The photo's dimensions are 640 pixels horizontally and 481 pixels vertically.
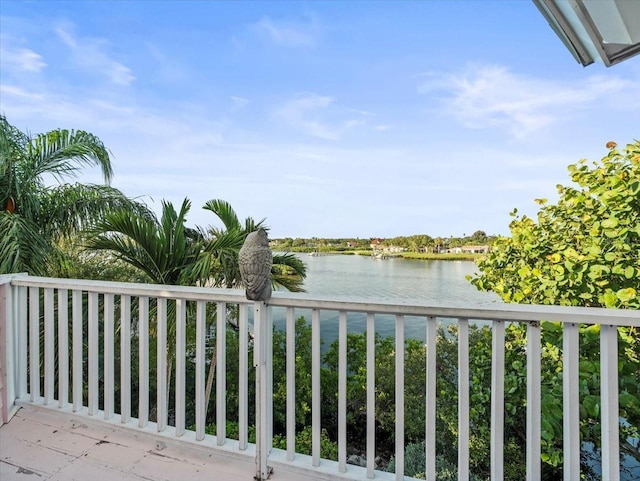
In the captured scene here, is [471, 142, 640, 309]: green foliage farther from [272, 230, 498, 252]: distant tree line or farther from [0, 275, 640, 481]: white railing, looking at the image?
[0, 275, 640, 481]: white railing

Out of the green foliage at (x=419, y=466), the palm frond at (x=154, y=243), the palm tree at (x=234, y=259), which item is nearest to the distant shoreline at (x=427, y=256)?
the palm tree at (x=234, y=259)

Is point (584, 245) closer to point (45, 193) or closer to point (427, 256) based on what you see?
point (427, 256)

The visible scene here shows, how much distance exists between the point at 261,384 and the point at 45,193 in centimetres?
558

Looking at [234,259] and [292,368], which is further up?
[234,259]

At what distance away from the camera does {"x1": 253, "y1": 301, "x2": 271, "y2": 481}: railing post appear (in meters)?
1.60

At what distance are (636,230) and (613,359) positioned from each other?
126cm

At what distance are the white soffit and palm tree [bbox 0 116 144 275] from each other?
541 centimetres

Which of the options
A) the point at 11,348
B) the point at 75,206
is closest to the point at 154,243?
the point at 11,348

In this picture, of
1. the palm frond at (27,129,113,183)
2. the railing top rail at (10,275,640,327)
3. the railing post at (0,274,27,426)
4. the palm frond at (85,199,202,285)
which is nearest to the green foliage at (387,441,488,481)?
the railing top rail at (10,275,640,327)

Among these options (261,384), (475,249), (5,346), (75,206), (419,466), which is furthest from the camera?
(75,206)

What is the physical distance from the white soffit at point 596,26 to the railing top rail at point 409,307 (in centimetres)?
101

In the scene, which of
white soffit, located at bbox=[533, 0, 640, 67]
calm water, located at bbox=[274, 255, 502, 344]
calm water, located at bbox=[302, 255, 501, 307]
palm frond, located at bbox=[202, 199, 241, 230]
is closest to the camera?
white soffit, located at bbox=[533, 0, 640, 67]

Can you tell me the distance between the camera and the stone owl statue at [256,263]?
1.51 m

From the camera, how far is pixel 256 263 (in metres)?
1.51
